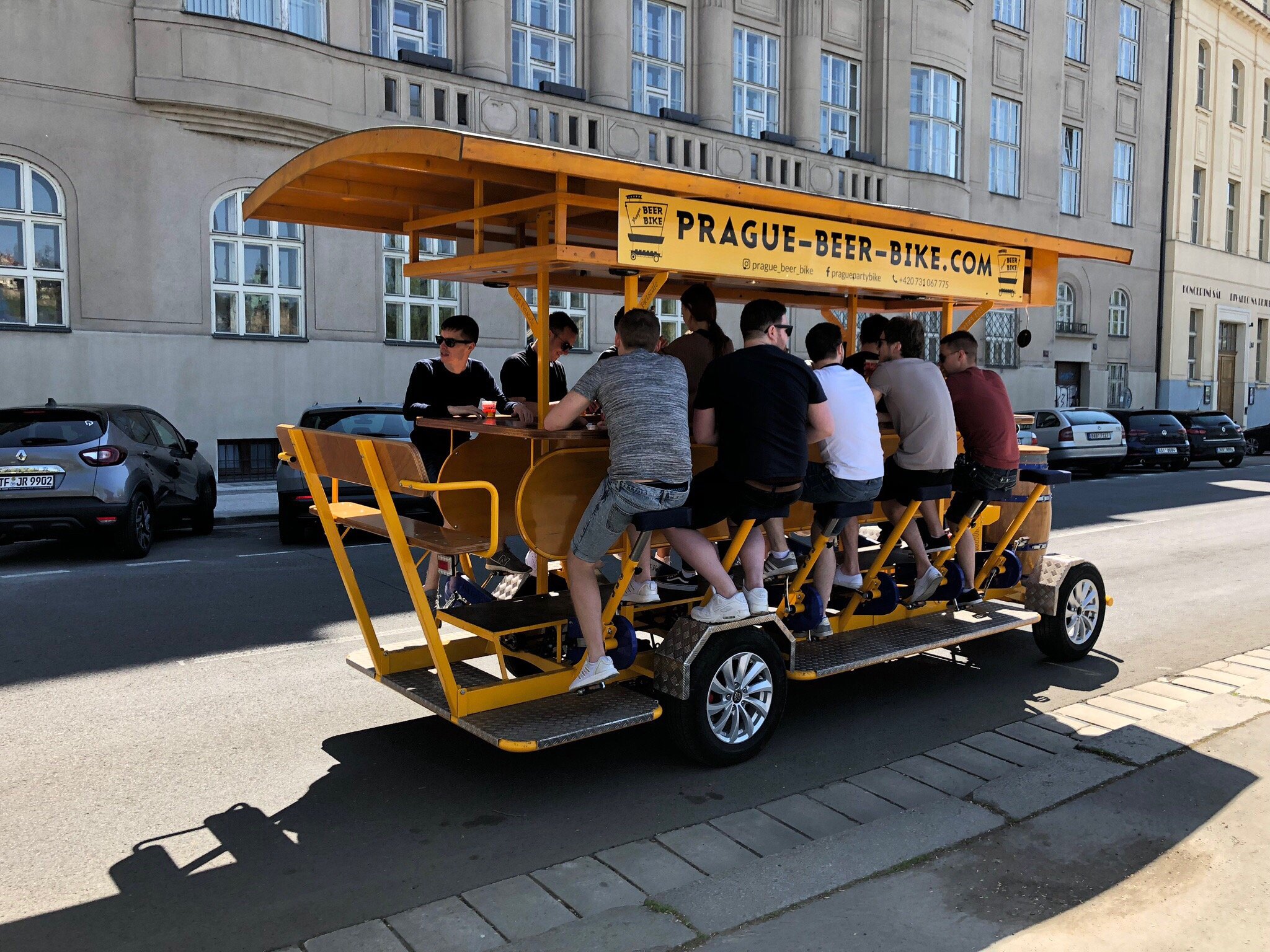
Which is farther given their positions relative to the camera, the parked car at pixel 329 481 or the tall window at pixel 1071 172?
the tall window at pixel 1071 172

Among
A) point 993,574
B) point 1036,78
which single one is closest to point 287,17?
point 993,574

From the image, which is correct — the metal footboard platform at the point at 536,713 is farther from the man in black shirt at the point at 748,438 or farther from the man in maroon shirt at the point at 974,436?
the man in maroon shirt at the point at 974,436

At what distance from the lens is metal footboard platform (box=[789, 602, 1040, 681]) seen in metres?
5.59

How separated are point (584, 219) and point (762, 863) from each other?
3937mm

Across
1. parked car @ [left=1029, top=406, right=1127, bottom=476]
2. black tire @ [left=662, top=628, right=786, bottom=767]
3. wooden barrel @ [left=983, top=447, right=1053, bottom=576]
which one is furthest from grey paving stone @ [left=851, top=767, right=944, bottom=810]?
parked car @ [left=1029, top=406, right=1127, bottom=476]

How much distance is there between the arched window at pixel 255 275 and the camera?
17406 mm

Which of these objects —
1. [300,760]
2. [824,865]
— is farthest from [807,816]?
[300,760]

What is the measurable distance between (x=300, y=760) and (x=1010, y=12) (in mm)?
31127

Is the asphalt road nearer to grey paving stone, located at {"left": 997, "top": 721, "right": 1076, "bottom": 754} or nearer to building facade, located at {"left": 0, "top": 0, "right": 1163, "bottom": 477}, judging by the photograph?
grey paving stone, located at {"left": 997, "top": 721, "right": 1076, "bottom": 754}

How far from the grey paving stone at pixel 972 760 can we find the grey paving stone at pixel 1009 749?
4 cm

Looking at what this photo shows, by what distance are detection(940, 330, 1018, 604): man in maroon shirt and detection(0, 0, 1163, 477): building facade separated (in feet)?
43.8

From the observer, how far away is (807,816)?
4.48 m

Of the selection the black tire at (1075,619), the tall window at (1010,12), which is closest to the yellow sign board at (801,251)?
the black tire at (1075,619)

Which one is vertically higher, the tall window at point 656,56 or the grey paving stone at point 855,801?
the tall window at point 656,56
